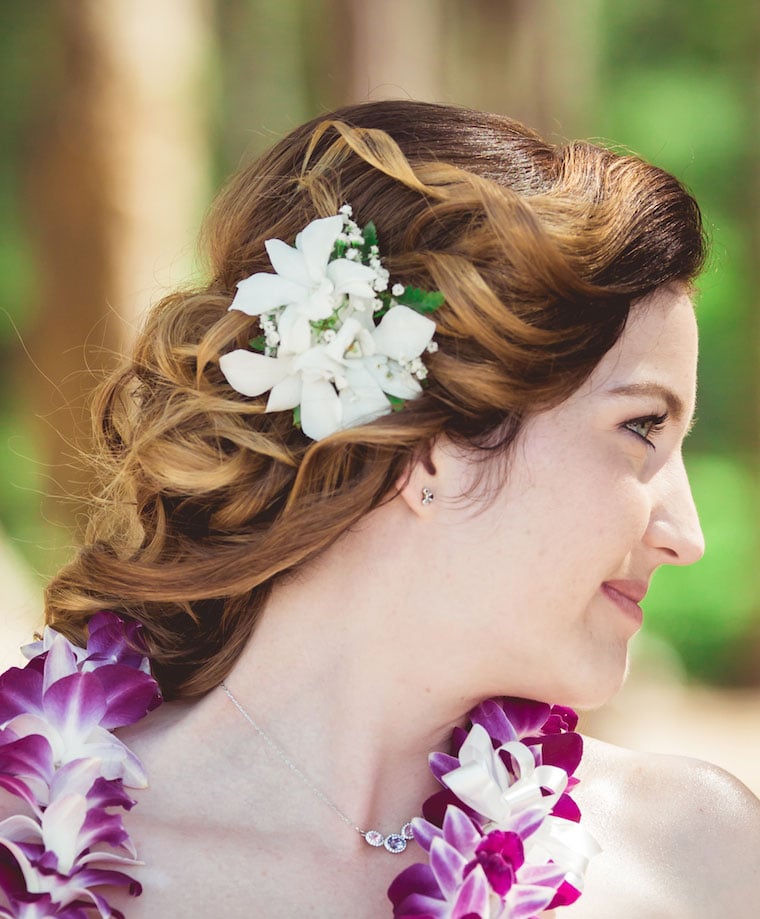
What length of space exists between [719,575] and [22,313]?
525 centimetres

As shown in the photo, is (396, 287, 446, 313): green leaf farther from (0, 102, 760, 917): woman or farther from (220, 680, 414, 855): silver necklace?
(220, 680, 414, 855): silver necklace

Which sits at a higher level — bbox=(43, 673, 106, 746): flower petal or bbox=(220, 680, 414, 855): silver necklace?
bbox=(43, 673, 106, 746): flower petal

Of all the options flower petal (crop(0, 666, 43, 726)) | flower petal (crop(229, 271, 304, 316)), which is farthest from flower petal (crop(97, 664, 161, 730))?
flower petal (crop(229, 271, 304, 316))

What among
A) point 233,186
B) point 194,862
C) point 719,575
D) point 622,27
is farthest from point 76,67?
point 622,27

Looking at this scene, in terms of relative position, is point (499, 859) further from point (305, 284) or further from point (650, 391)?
point (305, 284)

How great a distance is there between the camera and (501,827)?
191 cm

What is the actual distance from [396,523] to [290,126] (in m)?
7.21

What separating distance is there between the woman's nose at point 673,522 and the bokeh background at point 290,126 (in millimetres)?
648

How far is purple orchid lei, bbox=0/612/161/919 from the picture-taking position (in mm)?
1730

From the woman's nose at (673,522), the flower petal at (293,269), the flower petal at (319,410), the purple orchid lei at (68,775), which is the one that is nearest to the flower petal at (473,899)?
the purple orchid lei at (68,775)

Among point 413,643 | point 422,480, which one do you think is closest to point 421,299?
point 422,480

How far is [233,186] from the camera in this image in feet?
7.02

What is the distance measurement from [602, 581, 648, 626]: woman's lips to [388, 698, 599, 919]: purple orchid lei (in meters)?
0.28

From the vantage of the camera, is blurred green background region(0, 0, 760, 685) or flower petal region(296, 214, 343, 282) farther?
blurred green background region(0, 0, 760, 685)
